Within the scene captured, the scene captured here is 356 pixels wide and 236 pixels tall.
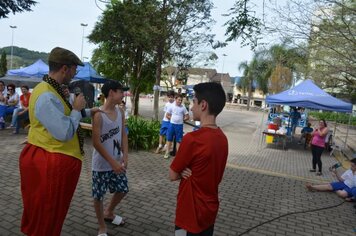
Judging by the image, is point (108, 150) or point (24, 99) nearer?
point (108, 150)

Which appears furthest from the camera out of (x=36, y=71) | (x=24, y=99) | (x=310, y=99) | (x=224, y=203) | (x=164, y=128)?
(x=36, y=71)

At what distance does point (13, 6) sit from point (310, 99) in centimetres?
1117

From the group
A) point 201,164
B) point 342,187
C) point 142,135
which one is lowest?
point 342,187

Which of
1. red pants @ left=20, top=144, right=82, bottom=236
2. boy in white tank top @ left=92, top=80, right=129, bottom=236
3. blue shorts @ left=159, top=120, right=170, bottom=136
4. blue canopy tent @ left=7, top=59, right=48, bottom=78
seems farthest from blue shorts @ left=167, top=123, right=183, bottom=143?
blue canopy tent @ left=7, top=59, right=48, bottom=78

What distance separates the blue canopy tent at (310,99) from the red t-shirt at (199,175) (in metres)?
12.3

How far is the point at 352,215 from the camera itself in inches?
245

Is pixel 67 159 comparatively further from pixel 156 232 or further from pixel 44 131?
pixel 156 232

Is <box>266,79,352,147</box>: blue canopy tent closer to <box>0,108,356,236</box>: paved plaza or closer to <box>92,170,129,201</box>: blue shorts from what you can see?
<box>0,108,356,236</box>: paved plaza

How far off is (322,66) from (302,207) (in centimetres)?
783

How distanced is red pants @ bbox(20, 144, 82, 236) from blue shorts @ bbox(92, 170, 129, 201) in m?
1.16

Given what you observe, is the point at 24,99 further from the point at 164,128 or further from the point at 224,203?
the point at 224,203

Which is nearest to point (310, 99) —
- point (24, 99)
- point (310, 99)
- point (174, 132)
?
point (310, 99)

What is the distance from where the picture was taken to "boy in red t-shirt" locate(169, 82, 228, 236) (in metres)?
2.50

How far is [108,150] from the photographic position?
3.97 m
